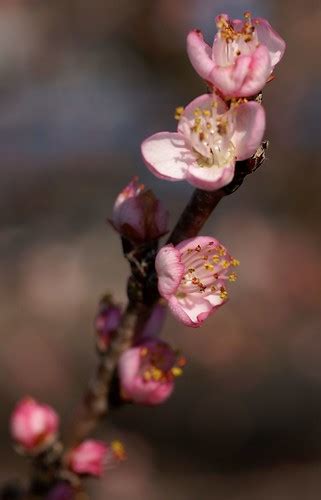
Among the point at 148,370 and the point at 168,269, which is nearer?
the point at 168,269

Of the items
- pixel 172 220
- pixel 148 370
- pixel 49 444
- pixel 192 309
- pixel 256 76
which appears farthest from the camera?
→ pixel 172 220

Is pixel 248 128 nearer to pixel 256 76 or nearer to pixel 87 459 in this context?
pixel 256 76

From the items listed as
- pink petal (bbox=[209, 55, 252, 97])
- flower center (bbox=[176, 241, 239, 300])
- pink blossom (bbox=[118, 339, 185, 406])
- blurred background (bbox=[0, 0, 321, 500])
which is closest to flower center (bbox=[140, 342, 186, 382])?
pink blossom (bbox=[118, 339, 185, 406])

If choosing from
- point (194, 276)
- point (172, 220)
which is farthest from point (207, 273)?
point (172, 220)

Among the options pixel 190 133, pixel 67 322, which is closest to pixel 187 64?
pixel 67 322

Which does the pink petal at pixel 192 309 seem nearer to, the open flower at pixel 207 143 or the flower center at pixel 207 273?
the flower center at pixel 207 273

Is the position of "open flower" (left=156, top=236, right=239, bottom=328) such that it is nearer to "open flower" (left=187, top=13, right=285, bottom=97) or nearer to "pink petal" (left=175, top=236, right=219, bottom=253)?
"pink petal" (left=175, top=236, right=219, bottom=253)

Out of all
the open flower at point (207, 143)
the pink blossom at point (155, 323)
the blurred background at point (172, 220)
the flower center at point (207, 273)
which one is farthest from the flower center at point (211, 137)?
the blurred background at point (172, 220)
